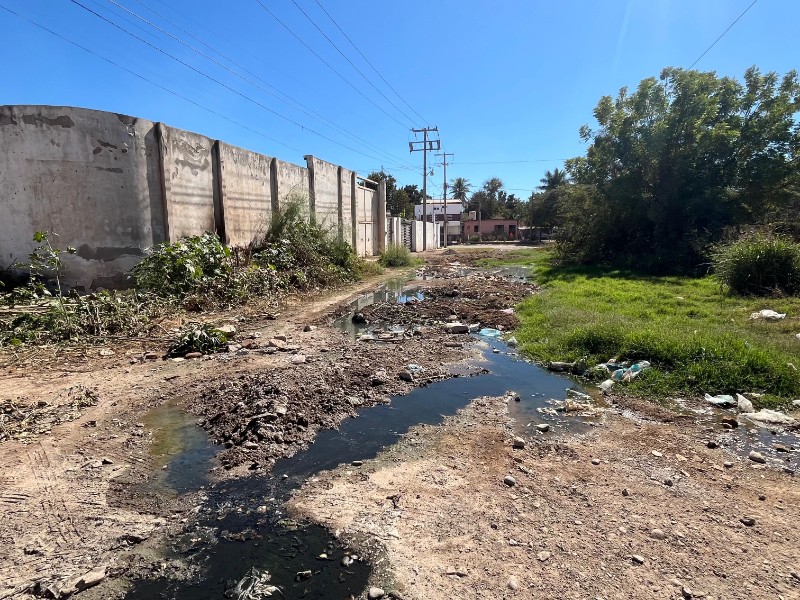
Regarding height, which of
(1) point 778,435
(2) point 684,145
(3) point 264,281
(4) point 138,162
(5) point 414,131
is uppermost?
(5) point 414,131

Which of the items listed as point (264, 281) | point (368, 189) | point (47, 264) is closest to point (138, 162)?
point (47, 264)

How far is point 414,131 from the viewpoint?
122ft

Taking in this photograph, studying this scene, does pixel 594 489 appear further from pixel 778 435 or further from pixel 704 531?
pixel 778 435

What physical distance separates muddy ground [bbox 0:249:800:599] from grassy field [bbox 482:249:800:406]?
110 cm

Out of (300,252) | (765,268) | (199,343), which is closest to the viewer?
(199,343)

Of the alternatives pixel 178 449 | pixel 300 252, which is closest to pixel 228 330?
pixel 178 449

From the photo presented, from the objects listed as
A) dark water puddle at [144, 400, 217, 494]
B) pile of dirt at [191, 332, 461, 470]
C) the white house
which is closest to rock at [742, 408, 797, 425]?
pile of dirt at [191, 332, 461, 470]

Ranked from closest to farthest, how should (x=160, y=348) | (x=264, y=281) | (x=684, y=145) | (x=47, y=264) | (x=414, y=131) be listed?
(x=160, y=348) → (x=47, y=264) → (x=264, y=281) → (x=684, y=145) → (x=414, y=131)

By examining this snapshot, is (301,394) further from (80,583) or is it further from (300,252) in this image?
(300,252)

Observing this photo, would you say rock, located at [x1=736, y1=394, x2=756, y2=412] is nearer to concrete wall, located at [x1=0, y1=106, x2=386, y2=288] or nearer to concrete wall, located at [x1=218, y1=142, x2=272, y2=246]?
concrete wall, located at [x1=0, y1=106, x2=386, y2=288]

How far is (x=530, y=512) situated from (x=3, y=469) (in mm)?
3257

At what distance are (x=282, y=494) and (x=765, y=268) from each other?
10.1 meters

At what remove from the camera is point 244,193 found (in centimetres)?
1198

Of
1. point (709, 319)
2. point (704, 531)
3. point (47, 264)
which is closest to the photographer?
point (704, 531)
